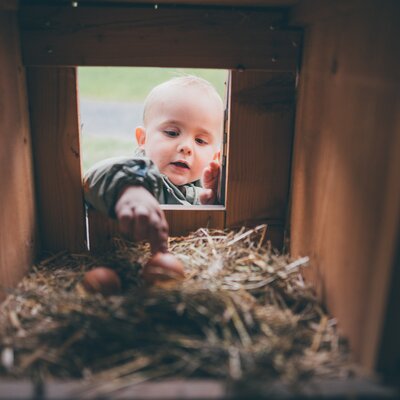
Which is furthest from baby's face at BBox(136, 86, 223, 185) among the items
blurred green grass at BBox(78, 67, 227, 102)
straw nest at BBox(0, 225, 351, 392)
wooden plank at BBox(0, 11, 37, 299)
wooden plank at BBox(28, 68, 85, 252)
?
blurred green grass at BBox(78, 67, 227, 102)

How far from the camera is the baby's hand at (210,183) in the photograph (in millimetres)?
1975

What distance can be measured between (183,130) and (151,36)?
25.2 inches

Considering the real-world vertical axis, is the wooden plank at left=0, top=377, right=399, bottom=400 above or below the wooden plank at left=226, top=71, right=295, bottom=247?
below

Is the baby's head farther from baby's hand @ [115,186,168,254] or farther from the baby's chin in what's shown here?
baby's hand @ [115,186,168,254]

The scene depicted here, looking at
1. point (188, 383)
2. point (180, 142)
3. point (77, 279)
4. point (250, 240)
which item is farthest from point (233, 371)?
point (180, 142)

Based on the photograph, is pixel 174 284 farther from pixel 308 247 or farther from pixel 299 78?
pixel 299 78

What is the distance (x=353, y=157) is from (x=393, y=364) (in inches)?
17.4

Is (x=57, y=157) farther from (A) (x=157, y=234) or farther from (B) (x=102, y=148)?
(B) (x=102, y=148)

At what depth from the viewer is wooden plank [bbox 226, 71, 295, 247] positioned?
5.44ft

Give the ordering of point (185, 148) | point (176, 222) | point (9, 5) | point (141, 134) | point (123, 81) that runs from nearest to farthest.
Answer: point (9, 5) < point (176, 222) < point (185, 148) < point (141, 134) < point (123, 81)

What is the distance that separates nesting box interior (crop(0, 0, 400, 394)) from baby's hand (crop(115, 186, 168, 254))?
335 mm

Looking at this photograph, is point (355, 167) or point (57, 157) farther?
point (57, 157)

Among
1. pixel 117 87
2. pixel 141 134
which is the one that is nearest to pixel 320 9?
pixel 141 134

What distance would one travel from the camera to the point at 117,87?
22.1ft
